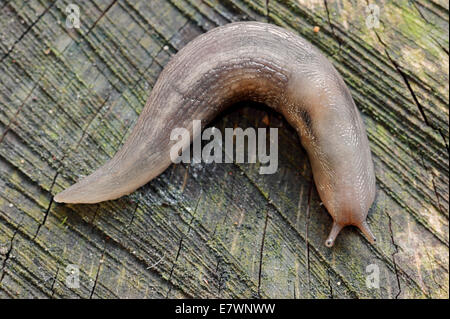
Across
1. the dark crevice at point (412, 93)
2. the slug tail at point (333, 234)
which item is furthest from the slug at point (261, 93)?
the dark crevice at point (412, 93)

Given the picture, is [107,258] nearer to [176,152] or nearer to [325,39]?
[176,152]

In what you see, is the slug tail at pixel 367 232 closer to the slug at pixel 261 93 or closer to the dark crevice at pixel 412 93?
the slug at pixel 261 93

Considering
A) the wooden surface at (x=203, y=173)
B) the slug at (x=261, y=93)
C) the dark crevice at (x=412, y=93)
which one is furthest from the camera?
the dark crevice at (x=412, y=93)

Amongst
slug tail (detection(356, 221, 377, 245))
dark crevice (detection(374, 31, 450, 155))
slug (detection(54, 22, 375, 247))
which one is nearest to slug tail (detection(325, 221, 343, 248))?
slug (detection(54, 22, 375, 247))

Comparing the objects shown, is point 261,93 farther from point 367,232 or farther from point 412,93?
point 367,232

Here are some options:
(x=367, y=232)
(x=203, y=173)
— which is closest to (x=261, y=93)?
(x=203, y=173)
